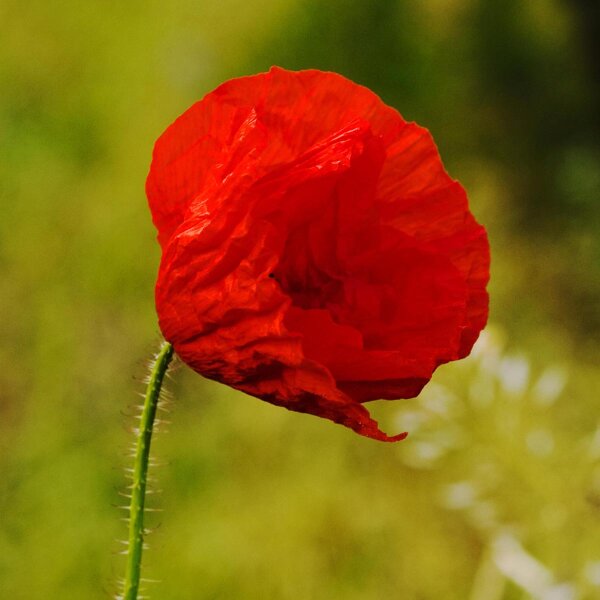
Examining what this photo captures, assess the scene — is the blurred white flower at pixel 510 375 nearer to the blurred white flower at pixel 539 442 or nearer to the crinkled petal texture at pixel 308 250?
the blurred white flower at pixel 539 442

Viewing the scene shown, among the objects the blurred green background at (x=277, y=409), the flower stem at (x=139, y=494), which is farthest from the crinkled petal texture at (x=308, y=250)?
the blurred green background at (x=277, y=409)

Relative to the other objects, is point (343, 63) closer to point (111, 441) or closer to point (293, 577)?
point (111, 441)

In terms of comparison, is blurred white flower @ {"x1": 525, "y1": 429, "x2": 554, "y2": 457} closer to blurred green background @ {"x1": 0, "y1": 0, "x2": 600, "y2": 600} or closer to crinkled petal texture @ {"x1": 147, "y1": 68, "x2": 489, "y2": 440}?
blurred green background @ {"x1": 0, "y1": 0, "x2": 600, "y2": 600}

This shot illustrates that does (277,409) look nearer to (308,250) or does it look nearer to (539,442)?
(539,442)

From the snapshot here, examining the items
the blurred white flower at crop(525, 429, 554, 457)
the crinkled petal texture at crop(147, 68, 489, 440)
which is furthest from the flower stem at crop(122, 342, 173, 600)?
the blurred white flower at crop(525, 429, 554, 457)

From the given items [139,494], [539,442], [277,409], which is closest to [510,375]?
[539,442]

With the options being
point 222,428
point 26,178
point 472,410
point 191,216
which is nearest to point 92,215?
point 26,178
